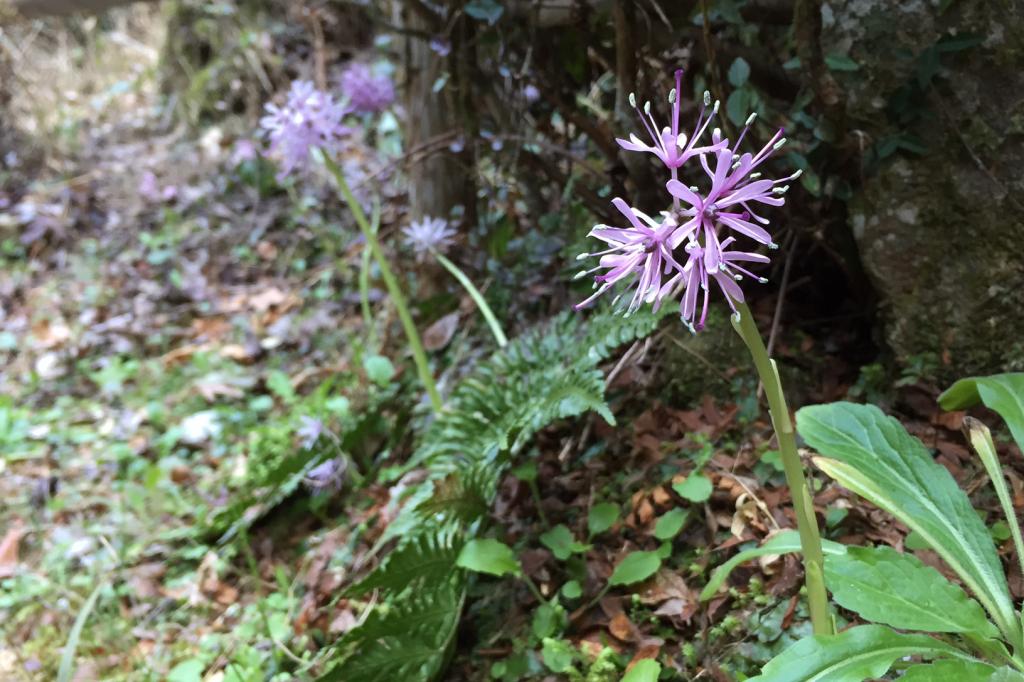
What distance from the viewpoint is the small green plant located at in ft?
4.00

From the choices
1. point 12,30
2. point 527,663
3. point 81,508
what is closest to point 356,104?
point 81,508

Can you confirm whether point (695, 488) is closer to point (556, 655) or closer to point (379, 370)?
point (556, 655)

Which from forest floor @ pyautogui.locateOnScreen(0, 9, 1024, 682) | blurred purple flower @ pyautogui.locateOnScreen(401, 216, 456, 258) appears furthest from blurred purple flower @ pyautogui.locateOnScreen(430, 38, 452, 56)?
forest floor @ pyautogui.locateOnScreen(0, 9, 1024, 682)

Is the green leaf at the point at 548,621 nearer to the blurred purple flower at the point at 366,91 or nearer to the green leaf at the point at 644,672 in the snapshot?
the green leaf at the point at 644,672

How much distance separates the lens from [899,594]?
136 centimetres

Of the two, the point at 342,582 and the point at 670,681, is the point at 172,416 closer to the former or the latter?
the point at 342,582

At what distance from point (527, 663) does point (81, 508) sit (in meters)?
2.39

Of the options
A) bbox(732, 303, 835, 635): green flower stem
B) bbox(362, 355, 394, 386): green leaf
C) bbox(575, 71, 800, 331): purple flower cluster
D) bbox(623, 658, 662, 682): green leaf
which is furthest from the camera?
bbox(362, 355, 394, 386): green leaf

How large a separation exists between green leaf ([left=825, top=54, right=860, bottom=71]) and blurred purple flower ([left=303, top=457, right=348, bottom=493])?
2.11m

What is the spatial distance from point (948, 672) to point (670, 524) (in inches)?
31.3

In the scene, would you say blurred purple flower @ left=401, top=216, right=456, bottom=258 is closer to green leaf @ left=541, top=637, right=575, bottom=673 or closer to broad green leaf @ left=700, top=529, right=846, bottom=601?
Result: green leaf @ left=541, top=637, right=575, bottom=673

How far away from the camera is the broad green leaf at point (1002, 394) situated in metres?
1.55

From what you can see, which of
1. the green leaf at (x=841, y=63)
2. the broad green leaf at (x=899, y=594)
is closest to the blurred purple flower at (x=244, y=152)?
the green leaf at (x=841, y=63)

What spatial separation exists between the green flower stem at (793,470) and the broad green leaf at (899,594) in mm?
79
